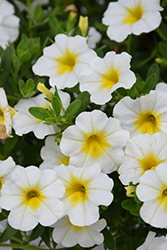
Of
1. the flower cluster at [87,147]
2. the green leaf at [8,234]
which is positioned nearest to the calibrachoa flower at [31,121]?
the flower cluster at [87,147]

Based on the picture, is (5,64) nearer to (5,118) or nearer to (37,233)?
(5,118)

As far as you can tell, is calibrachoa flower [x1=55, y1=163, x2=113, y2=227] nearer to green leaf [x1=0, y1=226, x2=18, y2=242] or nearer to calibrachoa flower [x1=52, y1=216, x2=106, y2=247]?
calibrachoa flower [x1=52, y1=216, x2=106, y2=247]

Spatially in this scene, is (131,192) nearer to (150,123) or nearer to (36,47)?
(150,123)

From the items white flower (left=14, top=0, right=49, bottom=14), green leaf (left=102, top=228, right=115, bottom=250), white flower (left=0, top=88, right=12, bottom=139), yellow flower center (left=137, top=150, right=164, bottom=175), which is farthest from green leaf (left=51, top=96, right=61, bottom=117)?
white flower (left=14, top=0, right=49, bottom=14)

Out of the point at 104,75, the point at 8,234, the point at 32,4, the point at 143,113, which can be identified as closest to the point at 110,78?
the point at 104,75

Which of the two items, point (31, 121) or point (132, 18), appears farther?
point (132, 18)

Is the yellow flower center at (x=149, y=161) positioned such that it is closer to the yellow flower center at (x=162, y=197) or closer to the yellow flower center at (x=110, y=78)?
the yellow flower center at (x=162, y=197)
